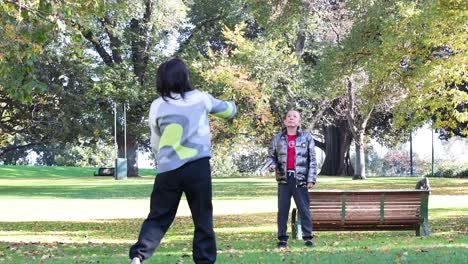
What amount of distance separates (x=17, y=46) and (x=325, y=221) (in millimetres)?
5056

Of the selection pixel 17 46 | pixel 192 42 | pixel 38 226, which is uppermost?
pixel 192 42

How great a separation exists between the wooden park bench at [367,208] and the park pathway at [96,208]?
24.0 feet

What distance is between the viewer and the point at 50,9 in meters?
11.0

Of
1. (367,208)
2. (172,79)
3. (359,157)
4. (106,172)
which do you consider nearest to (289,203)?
(367,208)

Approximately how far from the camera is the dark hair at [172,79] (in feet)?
20.3

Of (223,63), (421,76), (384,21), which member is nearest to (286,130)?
(421,76)

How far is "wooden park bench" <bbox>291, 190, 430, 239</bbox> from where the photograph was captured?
11.3 metres

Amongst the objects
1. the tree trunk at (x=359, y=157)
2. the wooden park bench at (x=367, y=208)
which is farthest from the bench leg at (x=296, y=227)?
the tree trunk at (x=359, y=157)

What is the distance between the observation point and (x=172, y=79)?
20.3 feet

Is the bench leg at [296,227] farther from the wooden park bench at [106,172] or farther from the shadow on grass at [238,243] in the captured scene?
the wooden park bench at [106,172]

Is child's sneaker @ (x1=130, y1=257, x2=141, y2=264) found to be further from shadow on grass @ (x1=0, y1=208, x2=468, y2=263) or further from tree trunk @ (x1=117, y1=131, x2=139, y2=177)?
tree trunk @ (x1=117, y1=131, x2=139, y2=177)

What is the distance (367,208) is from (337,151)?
169 ft

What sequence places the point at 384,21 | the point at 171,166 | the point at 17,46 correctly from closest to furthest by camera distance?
the point at 171,166 < the point at 17,46 < the point at 384,21

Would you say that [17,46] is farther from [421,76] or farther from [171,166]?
[421,76]
